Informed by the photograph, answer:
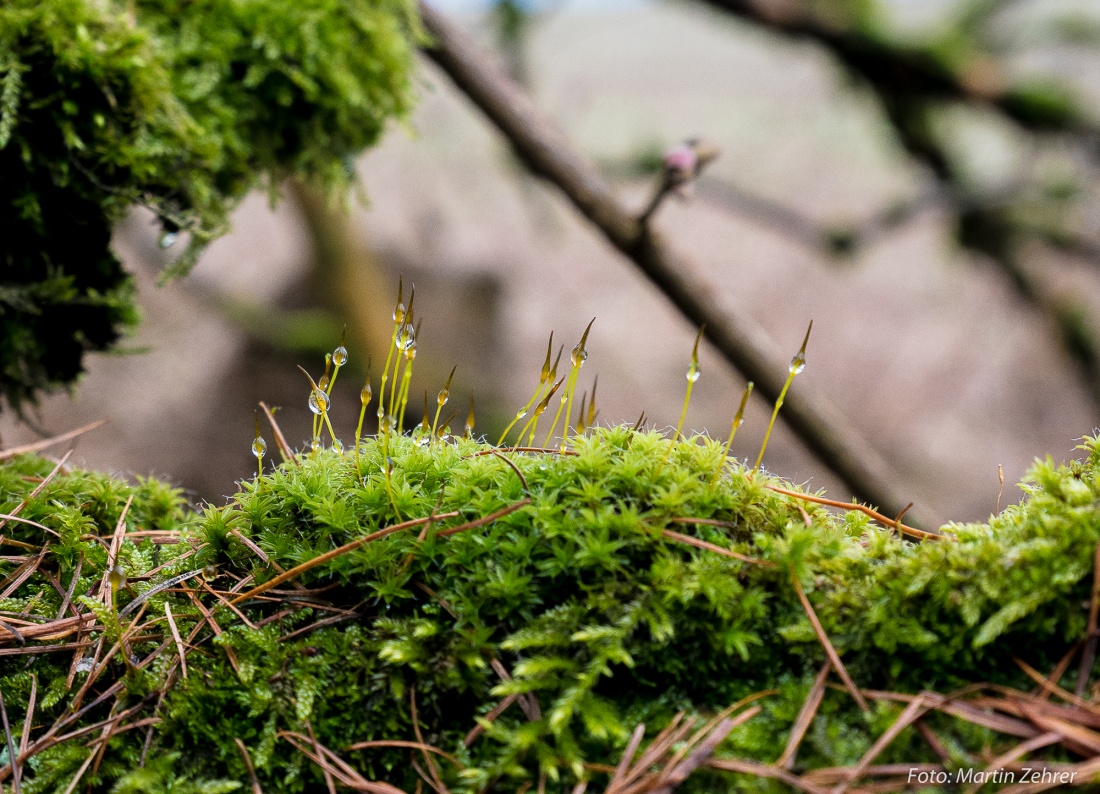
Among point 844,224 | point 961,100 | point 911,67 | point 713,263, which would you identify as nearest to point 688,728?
point 844,224

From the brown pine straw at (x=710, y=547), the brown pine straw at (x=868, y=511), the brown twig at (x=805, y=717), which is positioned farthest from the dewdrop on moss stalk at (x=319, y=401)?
the brown twig at (x=805, y=717)

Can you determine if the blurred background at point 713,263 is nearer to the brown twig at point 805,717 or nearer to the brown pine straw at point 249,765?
the brown pine straw at point 249,765

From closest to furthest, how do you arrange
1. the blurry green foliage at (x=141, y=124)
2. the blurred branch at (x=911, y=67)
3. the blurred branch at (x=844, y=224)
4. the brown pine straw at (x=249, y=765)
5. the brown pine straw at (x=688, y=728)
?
the brown pine straw at (x=688, y=728) → the brown pine straw at (x=249, y=765) → the blurry green foliage at (x=141, y=124) → the blurred branch at (x=911, y=67) → the blurred branch at (x=844, y=224)

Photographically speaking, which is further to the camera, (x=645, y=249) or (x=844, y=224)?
(x=844, y=224)

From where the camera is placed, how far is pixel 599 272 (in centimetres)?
977

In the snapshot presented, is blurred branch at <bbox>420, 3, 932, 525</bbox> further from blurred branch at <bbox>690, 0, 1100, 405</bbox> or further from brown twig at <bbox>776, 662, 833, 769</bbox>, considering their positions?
brown twig at <bbox>776, 662, 833, 769</bbox>

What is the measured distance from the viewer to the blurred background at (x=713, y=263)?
18.5ft

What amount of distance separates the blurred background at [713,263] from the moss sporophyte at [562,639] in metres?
4.03

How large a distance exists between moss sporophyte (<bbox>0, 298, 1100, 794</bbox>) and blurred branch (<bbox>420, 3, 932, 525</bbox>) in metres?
1.96

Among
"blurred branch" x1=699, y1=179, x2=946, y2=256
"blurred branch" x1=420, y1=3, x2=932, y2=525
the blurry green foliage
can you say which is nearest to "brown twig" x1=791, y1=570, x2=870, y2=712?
the blurry green foliage

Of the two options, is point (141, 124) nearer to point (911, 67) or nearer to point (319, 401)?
point (319, 401)

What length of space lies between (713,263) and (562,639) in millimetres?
9059

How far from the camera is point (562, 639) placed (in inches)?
43.2

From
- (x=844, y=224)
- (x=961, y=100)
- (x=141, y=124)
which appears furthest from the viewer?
(x=844, y=224)
